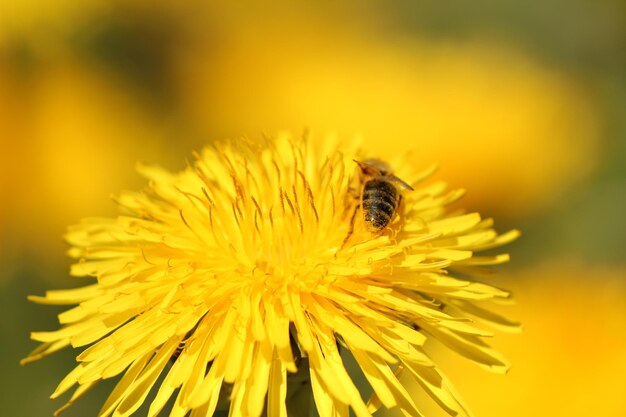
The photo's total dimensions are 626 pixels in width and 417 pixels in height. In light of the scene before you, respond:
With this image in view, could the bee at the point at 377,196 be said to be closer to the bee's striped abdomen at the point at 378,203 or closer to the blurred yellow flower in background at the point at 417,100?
the bee's striped abdomen at the point at 378,203

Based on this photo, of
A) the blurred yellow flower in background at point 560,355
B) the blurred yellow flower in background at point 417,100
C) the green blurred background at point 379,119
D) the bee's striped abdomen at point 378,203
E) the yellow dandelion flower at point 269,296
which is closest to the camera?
the yellow dandelion flower at point 269,296

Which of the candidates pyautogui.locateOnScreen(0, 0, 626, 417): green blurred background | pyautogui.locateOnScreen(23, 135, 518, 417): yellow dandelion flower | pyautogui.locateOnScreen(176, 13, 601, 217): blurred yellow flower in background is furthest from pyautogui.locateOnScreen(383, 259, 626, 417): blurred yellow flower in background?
pyautogui.locateOnScreen(176, 13, 601, 217): blurred yellow flower in background

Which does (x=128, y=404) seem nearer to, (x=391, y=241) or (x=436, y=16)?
(x=391, y=241)

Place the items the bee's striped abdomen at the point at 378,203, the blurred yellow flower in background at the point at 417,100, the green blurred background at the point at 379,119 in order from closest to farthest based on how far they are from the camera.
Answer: the bee's striped abdomen at the point at 378,203 < the green blurred background at the point at 379,119 < the blurred yellow flower in background at the point at 417,100

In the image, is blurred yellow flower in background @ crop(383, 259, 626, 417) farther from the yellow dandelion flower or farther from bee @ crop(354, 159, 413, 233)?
bee @ crop(354, 159, 413, 233)

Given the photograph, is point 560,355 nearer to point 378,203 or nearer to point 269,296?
point 378,203

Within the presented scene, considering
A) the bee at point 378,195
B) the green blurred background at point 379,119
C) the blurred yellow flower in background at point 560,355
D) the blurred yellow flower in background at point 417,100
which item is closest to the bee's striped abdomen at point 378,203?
the bee at point 378,195

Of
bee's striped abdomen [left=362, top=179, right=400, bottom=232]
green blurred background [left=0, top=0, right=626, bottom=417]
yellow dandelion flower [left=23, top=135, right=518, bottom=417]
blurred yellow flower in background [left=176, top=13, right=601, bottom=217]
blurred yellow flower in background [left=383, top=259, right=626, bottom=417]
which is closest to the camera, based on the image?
yellow dandelion flower [left=23, top=135, right=518, bottom=417]
